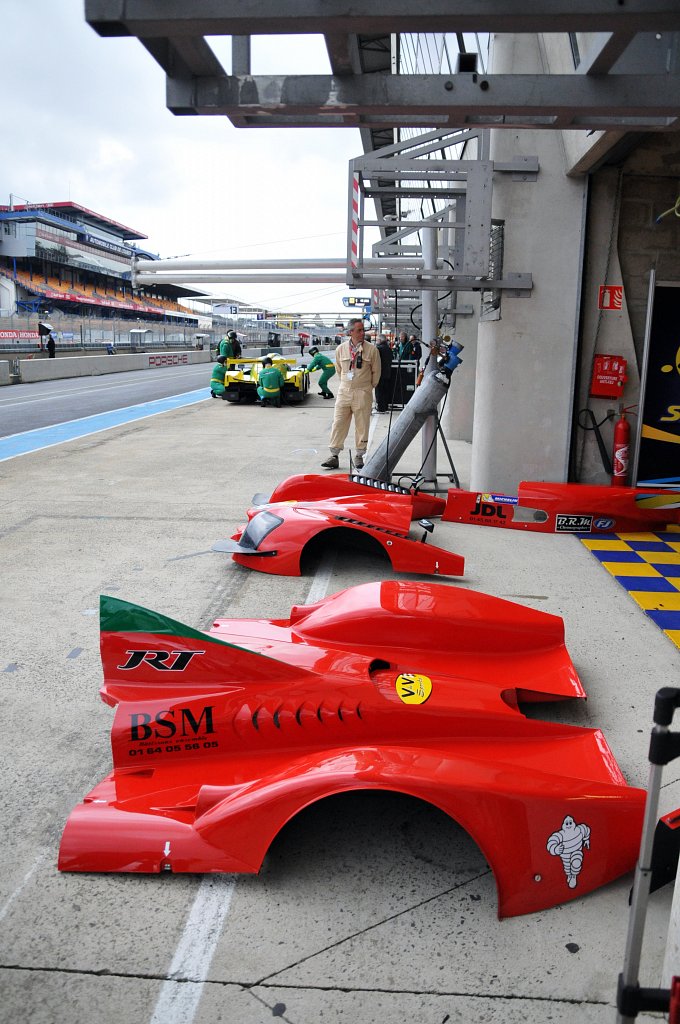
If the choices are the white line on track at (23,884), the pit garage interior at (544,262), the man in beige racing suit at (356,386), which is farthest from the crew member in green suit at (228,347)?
the white line on track at (23,884)

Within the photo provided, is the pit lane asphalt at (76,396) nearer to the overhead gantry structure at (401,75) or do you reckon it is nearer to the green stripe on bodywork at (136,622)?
the green stripe on bodywork at (136,622)

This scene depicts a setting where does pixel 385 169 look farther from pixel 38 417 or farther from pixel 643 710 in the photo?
pixel 38 417

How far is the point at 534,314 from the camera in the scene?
296 inches

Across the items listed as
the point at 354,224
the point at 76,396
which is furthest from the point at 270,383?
the point at 354,224

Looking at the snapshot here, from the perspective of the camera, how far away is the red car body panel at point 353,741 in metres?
2.30

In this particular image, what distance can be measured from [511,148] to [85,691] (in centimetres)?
640

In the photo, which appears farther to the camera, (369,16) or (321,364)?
(321,364)

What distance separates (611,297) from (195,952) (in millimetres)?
6950

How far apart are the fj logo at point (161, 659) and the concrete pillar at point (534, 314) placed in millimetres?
5467

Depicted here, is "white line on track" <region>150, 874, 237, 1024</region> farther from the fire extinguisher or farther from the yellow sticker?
the fire extinguisher

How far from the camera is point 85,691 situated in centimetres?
367

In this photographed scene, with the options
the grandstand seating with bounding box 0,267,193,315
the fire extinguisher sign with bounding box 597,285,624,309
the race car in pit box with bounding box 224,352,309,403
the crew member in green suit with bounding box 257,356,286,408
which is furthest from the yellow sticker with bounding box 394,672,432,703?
the grandstand seating with bounding box 0,267,193,315

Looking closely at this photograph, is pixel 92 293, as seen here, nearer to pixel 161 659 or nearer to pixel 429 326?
pixel 429 326

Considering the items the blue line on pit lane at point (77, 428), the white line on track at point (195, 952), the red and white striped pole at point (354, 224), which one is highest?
the red and white striped pole at point (354, 224)
